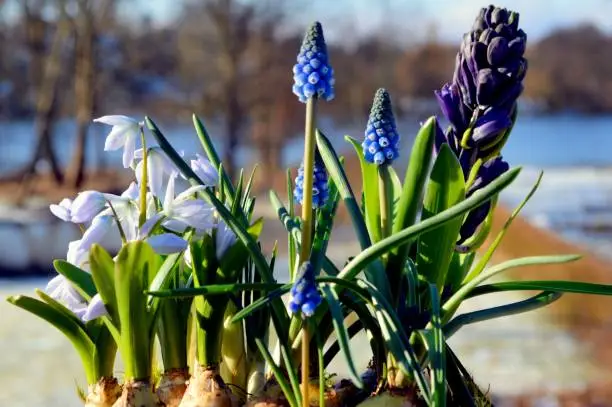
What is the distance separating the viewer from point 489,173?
713 mm

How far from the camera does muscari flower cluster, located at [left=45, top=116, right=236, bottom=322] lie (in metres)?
0.67

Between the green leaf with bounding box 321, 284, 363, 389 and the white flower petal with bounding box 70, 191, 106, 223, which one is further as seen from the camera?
the white flower petal with bounding box 70, 191, 106, 223

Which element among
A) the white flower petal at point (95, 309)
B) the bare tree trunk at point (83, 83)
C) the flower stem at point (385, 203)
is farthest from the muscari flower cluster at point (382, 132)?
the bare tree trunk at point (83, 83)

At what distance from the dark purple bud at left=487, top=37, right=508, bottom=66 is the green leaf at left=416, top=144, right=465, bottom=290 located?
8cm

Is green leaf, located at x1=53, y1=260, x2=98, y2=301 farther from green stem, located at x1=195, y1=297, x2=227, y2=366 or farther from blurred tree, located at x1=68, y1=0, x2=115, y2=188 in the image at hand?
blurred tree, located at x1=68, y1=0, x2=115, y2=188

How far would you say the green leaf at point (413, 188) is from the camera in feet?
2.17

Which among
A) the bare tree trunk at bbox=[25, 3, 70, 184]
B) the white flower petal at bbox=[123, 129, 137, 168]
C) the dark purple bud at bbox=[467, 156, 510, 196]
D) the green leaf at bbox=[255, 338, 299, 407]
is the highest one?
the bare tree trunk at bbox=[25, 3, 70, 184]

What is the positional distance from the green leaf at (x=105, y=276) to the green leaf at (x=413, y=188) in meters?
0.22

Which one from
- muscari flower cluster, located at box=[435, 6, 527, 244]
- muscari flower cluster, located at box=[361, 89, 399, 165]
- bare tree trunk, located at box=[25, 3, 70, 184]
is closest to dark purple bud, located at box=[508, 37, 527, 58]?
muscari flower cluster, located at box=[435, 6, 527, 244]

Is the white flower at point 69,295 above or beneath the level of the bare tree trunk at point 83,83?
beneath

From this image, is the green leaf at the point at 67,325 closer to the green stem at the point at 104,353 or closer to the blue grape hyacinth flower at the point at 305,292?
the green stem at the point at 104,353

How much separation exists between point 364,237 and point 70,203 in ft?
0.80

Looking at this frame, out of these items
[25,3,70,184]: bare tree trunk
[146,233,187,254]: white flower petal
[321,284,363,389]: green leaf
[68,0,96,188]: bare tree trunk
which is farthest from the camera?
[68,0,96,188]: bare tree trunk

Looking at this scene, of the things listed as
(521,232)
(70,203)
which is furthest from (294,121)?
(70,203)
